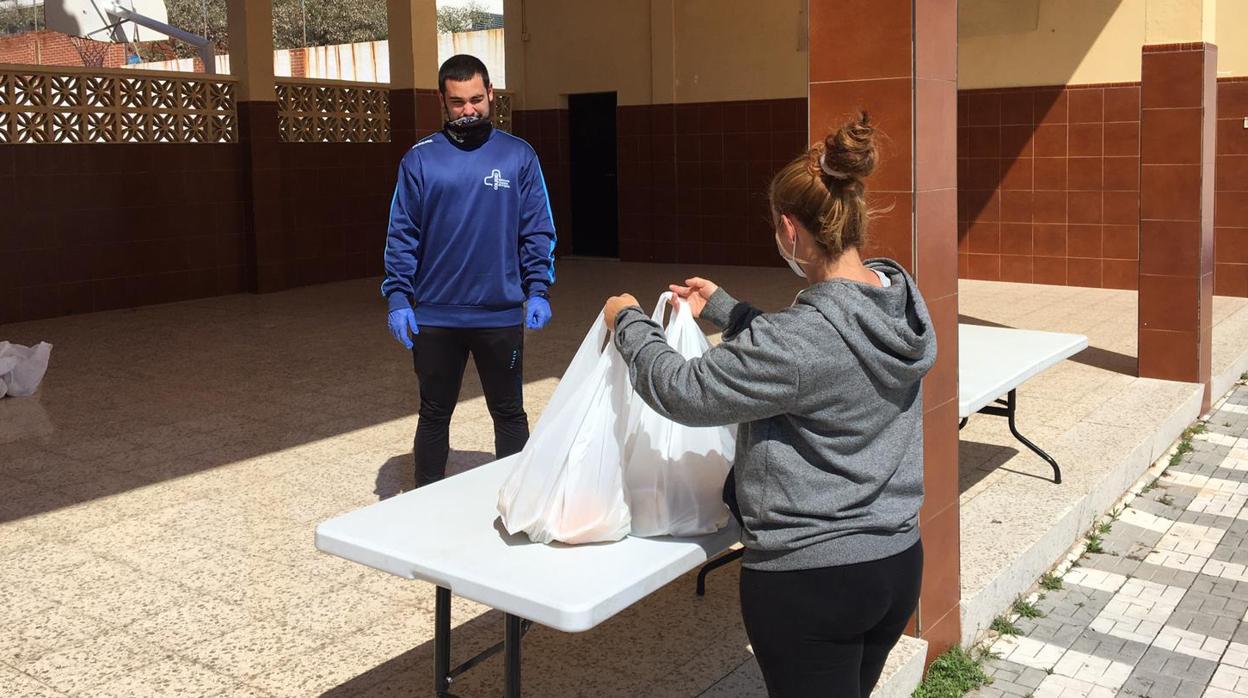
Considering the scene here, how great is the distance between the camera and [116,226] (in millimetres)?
10508

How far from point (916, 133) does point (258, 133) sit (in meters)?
9.43

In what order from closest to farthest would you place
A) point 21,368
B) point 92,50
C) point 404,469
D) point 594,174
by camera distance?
point 404,469 → point 21,368 → point 594,174 → point 92,50

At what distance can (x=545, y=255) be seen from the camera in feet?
13.7

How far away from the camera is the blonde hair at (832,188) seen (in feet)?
6.75

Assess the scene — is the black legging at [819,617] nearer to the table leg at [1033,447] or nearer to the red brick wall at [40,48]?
the table leg at [1033,447]

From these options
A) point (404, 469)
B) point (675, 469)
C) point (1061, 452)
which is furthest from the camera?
point (1061, 452)

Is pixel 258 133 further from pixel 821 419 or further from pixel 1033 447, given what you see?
pixel 821 419

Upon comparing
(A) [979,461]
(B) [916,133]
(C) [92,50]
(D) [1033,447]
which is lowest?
(A) [979,461]

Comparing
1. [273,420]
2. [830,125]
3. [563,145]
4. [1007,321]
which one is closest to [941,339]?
[830,125]

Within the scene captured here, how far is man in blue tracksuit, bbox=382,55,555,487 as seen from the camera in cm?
399

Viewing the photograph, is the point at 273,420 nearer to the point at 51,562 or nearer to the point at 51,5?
the point at 51,562

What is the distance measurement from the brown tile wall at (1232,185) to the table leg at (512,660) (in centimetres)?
920

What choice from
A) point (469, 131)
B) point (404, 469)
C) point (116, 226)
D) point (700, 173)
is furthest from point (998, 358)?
point (700, 173)

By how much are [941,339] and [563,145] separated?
451 inches
